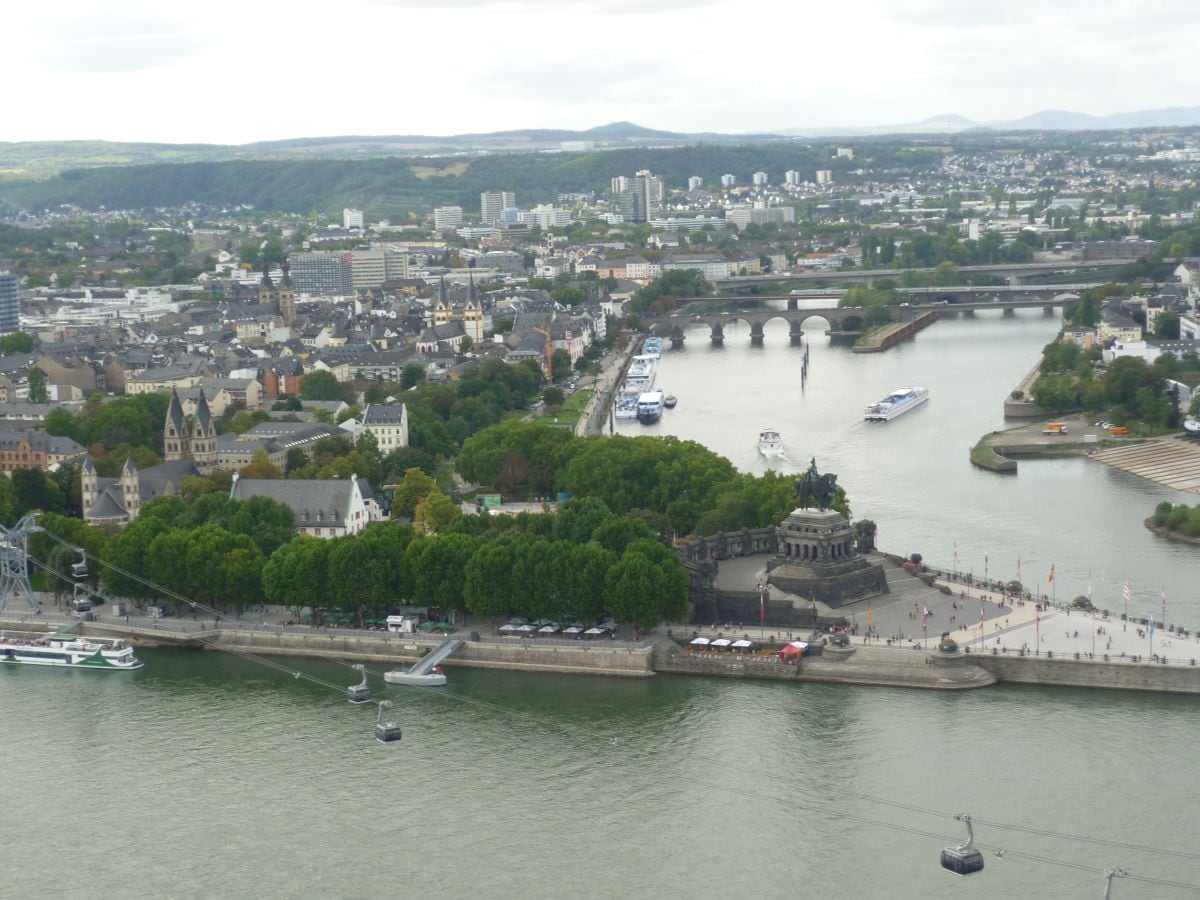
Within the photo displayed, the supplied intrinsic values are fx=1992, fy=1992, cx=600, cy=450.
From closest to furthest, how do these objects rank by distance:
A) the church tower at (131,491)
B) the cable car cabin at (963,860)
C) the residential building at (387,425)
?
the cable car cabin at (963,860) → the church tower at (131,491) → the residential building at (387,425)

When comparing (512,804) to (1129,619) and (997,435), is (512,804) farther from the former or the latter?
(997,435)

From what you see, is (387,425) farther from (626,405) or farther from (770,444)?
(626,405)

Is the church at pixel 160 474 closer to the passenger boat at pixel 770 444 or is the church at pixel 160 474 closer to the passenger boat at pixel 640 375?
the passenger boat at pixel 770 444

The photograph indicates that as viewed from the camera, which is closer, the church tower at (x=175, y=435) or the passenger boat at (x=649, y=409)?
the church tower at (x=175, y=435)

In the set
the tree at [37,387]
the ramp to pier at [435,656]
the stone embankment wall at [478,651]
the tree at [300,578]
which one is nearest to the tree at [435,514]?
the tree at [300,578]

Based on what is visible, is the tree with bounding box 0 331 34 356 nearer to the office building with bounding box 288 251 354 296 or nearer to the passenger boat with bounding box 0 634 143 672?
the office building with bounding box 288 251 354 296

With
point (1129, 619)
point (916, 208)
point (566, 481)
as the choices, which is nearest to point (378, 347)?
point (566, 481)
